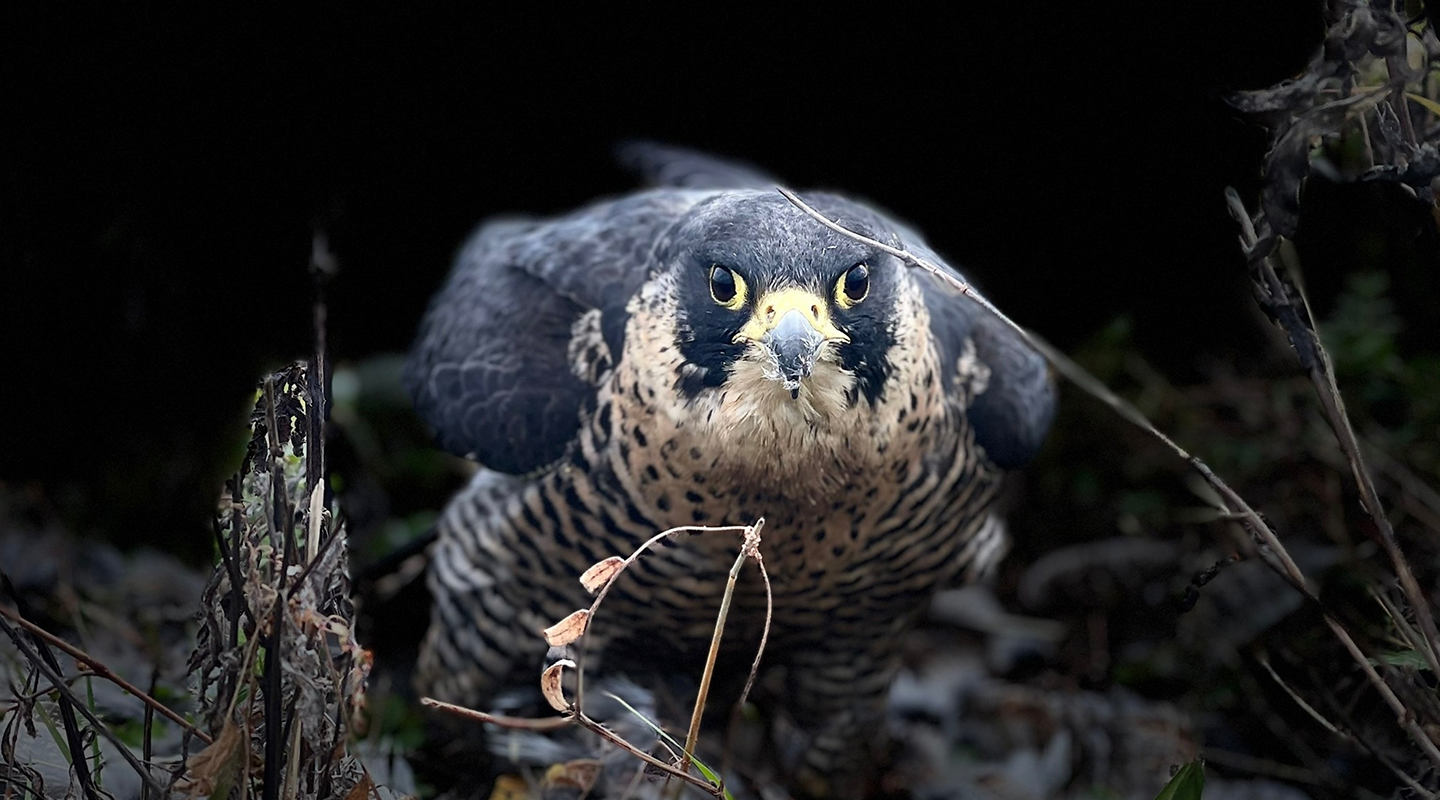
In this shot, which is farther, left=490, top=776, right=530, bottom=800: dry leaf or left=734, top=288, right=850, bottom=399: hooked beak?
left=490, top=776, right=530, bottom=800: dry leaf

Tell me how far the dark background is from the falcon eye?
1.88 metres

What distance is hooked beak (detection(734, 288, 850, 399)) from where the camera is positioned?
2104 mm

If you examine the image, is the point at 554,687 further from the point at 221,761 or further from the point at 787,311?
the point at 787,311

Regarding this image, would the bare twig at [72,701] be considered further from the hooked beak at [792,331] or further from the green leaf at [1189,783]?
the green leaf at [1189,783]

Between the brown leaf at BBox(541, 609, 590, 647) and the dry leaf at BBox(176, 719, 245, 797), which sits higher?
the brown leaf at BBox(541, 609, 590, 647)

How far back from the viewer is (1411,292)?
3979 mm

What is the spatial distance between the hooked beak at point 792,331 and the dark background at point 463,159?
6.70 feet

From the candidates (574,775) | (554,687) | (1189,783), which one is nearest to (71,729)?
(554,687)

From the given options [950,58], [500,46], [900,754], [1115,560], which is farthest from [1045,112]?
[900,754]

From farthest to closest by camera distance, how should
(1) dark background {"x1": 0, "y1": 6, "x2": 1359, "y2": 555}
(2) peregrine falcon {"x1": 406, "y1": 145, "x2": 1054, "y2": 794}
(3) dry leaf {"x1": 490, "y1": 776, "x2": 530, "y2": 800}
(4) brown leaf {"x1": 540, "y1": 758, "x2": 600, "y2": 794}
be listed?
(1) dark background {"x1": 0, "y1": 6, "x2": 1359, "y2": 555} → (3) dry leaf {"x1": 490, "y1": 776, "x2": 530, "y2": 800} → (4) brown leaf {"x1": 540, "y1": 758, "x2": 600, "y2": 794} → (2) peregrine falcon {"x1": 406, "y1": 145, "x2": 1054, "y2": 794}

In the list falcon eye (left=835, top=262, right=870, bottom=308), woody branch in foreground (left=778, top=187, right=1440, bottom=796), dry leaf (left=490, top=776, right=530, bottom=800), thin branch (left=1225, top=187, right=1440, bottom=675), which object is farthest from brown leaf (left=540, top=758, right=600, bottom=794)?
thin branch (left=1225, top=187, right=1440, bottom=675)

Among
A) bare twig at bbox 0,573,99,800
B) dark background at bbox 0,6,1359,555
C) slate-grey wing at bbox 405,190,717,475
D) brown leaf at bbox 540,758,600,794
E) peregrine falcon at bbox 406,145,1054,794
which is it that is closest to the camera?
bare twig at bbox 0,573,99,800

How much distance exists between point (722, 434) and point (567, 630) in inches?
23.9

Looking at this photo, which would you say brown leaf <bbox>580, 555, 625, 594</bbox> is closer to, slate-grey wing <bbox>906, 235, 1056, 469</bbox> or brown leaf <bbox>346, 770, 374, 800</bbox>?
brown leaf <bbox>346, 770, 374, 800</bbox>
